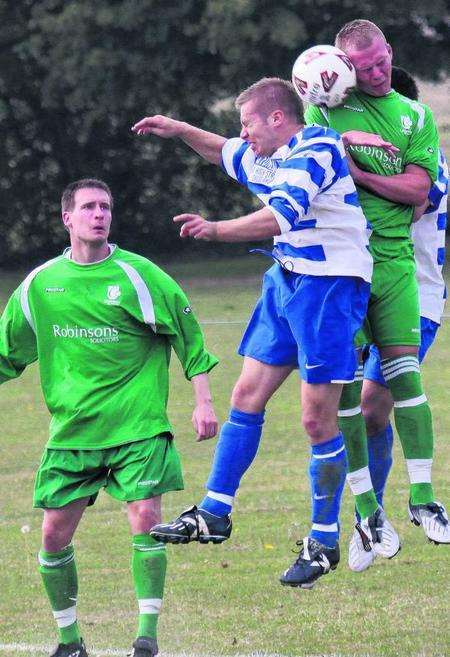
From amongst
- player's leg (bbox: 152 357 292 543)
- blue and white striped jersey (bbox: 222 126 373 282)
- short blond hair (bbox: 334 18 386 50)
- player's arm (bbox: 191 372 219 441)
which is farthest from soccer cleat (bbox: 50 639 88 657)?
short blond hair (bbox: 334 18 386 50)

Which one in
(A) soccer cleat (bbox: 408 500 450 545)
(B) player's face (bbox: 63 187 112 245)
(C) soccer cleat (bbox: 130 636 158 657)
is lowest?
(C) soccer cleat (bbox: 130 636 158 657)

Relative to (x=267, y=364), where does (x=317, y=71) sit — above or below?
above

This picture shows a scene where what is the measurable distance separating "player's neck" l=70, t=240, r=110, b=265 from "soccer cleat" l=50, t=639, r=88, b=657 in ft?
6.74

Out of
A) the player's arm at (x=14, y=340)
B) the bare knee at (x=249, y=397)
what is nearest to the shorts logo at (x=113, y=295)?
the player's arm at (x=14, y=340)

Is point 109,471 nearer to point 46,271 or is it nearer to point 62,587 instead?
point 62,587

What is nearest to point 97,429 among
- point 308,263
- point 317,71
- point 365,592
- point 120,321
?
point 120,321

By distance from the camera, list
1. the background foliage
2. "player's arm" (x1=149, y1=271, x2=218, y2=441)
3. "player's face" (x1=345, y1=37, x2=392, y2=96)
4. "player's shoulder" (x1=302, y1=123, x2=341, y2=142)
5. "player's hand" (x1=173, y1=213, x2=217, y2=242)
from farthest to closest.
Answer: the background foliage, "player's arm" (x1=149, y1=271, x2=218, y2=441), "player's face" (x1=345, y1=37, x2=392, y2=96), "player's shoulder" (x1=302, y1=123, x2=341, y2=142), "player's hand" (x1=173, y1=213, x2=217, y2=242)

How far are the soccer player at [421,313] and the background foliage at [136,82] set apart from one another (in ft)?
65.6

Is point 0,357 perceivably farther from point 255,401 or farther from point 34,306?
point 255,401

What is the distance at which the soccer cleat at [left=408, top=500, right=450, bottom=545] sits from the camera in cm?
797

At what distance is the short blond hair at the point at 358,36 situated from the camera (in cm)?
770

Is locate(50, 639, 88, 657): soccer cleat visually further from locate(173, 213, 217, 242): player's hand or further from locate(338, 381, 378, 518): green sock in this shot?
locate(173, 213, 217, 242): player's hand

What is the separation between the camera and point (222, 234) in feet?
23.0

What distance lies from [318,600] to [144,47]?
2150 centimetres
